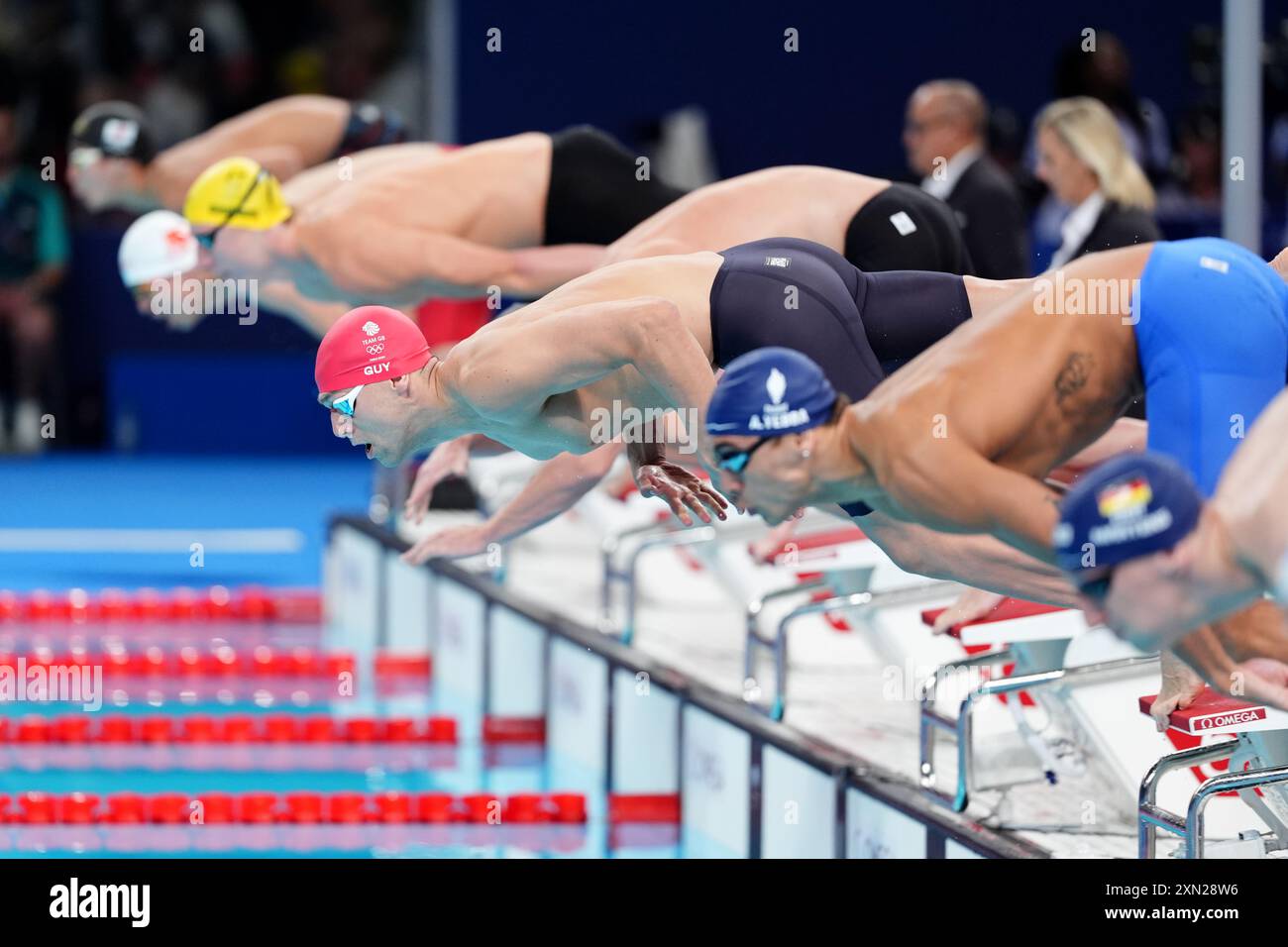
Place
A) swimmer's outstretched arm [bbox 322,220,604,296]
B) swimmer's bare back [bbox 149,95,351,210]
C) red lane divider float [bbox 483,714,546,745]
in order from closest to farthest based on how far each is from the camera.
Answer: swimmer's outstretched arm [bbox 322,220,604,296] < red lane divider float [bbox 483,714,546,745] < swimmer's bare back [bbox 149,95,351,210]

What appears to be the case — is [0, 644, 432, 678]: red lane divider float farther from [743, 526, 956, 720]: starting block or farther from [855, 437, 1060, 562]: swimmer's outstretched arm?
[855, 437, 1060, 562]: swimmer's outstretched arm

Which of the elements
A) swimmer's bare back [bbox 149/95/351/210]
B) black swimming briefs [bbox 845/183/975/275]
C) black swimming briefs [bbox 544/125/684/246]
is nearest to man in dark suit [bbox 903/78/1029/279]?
black swimming briefs [bbox 544/125/684/246]

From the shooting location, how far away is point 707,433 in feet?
10.9

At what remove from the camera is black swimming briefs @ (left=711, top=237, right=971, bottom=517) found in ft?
13.8

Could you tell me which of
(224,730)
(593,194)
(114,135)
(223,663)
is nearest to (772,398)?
(593,194)

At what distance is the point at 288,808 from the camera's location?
618cm

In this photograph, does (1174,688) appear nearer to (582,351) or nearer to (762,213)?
(582,351)

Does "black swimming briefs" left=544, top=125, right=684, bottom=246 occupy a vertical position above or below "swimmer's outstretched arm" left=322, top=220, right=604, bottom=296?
above

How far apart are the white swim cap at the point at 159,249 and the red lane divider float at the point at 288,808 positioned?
1.77 meters

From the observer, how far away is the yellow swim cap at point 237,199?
247 inches

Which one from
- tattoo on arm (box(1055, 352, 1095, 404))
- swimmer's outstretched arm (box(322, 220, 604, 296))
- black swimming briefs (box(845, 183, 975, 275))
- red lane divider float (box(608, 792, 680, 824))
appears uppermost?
swimmer's outstretched arm (box(322, 220, 604, 296))

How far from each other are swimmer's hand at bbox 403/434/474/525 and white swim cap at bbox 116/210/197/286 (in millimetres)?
1794
